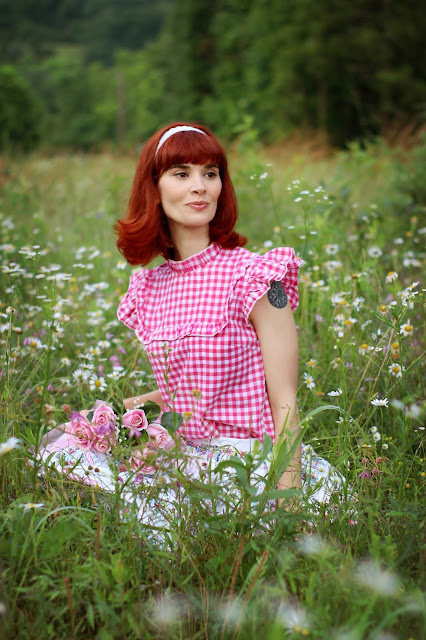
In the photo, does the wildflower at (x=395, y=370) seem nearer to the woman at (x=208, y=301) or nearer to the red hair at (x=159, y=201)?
the woman at (x=208, y=301)

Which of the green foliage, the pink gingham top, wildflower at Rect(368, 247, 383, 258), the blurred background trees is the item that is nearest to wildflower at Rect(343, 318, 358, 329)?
the pink gingham top

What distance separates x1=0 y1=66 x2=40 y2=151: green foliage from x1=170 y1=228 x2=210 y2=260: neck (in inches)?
799

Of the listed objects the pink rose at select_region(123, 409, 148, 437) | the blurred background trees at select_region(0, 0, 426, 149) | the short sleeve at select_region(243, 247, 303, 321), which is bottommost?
the pink rose at select_region(123, 409, 148, 437)

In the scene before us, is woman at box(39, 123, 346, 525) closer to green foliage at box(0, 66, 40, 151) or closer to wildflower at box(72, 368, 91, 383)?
wildflower at box(72, 368, 91, 383)

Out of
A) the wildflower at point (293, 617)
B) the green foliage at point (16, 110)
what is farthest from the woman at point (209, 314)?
the green foliage at point (16, 110)

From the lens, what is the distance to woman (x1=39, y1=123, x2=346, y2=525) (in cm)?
207

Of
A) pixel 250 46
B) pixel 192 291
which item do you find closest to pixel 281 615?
pixel 192 291

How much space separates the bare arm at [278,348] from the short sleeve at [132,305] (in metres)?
0.57

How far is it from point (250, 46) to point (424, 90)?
11.9 m

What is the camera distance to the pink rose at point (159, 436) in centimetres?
191

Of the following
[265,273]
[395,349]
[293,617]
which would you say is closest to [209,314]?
[265,273]

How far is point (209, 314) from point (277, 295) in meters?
0.25

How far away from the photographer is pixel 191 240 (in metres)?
2.30

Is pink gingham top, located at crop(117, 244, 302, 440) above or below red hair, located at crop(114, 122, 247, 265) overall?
below
